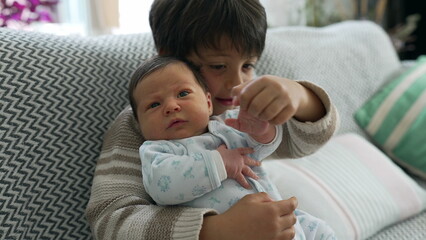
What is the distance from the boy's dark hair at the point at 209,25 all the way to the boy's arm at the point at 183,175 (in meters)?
0.25

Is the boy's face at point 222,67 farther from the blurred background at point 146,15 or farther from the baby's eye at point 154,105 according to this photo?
the blurred background at point 146,15

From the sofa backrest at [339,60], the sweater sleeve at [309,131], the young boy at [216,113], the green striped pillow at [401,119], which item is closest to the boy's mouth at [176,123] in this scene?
the young boy at [216,113]

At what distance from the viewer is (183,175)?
76 centimetres

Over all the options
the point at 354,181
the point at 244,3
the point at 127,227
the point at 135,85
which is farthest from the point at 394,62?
the point at 127,227

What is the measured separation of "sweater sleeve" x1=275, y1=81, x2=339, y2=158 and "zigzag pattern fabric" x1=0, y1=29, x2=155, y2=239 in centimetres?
38

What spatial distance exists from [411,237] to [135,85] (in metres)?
0.83

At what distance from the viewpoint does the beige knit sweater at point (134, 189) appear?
77 centimetres

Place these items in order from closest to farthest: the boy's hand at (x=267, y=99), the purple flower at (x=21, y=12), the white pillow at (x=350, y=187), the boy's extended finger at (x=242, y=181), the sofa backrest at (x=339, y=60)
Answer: the boy's hand at (x=267, y=99), the boy's extended finger at (x=242, y=181), the white pillow at (x=350, y=187), the sofa backrest at (x=339, y=60), the purple flower at (x=21, y=12)

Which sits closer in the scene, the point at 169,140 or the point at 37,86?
the point at 169,140

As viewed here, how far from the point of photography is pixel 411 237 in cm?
130

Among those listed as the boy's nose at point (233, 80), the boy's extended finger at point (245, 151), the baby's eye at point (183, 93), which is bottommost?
the boy's extended finger at point (245, 151)

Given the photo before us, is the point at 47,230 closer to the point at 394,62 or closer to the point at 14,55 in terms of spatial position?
the point at 14,55

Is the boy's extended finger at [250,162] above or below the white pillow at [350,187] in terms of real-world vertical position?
above

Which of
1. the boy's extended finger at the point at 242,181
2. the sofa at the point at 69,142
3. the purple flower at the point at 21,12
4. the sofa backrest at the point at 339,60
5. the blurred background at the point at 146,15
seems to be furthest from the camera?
the blurred background at the point at 146,15
